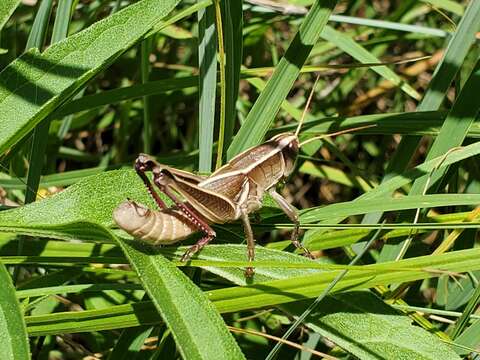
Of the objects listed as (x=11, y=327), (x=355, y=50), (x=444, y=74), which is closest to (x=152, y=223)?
(x=11, y=327)

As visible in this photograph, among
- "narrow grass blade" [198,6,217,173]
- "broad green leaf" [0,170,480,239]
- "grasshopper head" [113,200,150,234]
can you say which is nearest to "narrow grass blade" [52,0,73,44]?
"narrow grass blade" [198,6,217,173]

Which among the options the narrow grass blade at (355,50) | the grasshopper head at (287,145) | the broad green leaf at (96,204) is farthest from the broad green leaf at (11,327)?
the narrow grass blade at (355,50)

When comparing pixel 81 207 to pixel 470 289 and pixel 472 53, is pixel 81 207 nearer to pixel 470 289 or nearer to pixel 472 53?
pixel 470 289

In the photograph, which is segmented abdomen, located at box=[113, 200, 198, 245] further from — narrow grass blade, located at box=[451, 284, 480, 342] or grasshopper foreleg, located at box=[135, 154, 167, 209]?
narrow grass blade, located at box=[451, 284, 480, 342]

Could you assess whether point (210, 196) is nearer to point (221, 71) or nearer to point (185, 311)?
point (221, 71)

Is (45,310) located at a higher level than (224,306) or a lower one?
lower

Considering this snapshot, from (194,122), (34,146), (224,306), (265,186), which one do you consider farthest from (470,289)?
(194,122)

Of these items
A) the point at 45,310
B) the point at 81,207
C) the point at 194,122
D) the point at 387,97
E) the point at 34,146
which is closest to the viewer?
the point at 81,207
